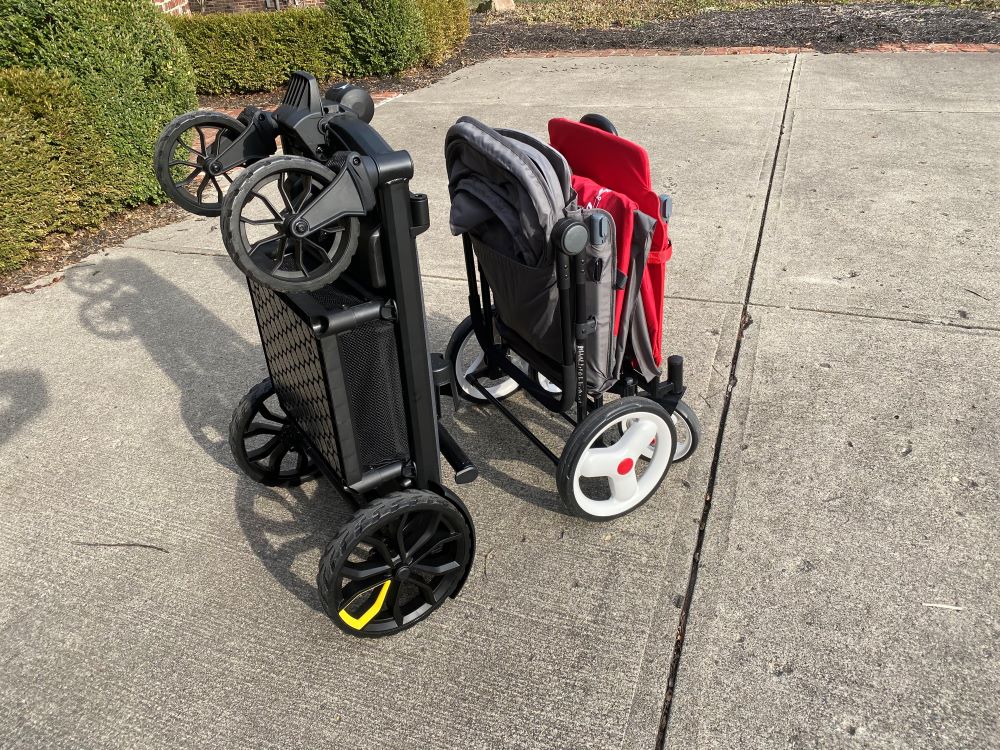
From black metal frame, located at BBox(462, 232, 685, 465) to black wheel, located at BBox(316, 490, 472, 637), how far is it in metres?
0.51

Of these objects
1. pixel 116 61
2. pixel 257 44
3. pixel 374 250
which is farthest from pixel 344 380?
pixel 257 44

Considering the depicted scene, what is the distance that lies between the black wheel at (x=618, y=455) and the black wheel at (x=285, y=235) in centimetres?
102

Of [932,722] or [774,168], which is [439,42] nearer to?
[774,168]

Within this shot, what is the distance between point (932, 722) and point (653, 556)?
897 mm

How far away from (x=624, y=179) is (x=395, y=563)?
1.37 metres

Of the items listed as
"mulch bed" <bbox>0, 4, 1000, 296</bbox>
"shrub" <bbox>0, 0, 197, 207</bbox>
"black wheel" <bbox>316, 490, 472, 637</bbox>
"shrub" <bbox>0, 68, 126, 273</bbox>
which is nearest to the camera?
"black wheel" <bbox>316, 490, 472, 637</bbox>

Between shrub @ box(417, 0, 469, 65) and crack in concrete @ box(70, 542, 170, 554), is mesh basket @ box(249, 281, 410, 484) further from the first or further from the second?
shrub @ box(417, 0, 469, 65)

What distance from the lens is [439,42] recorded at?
33.1ft

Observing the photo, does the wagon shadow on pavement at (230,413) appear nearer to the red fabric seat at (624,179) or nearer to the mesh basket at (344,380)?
the mesh basket at (344,380)

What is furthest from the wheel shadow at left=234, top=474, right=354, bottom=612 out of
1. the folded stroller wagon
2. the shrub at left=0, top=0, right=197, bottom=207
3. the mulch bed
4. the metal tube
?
the mulch bed

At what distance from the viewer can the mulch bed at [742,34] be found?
30.7ft

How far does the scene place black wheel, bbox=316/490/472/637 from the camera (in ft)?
7.02

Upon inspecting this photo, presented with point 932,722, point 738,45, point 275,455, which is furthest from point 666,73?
point 932,722

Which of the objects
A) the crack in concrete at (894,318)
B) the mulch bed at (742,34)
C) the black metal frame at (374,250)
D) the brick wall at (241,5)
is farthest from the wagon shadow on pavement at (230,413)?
the brick wall at (241,5)
